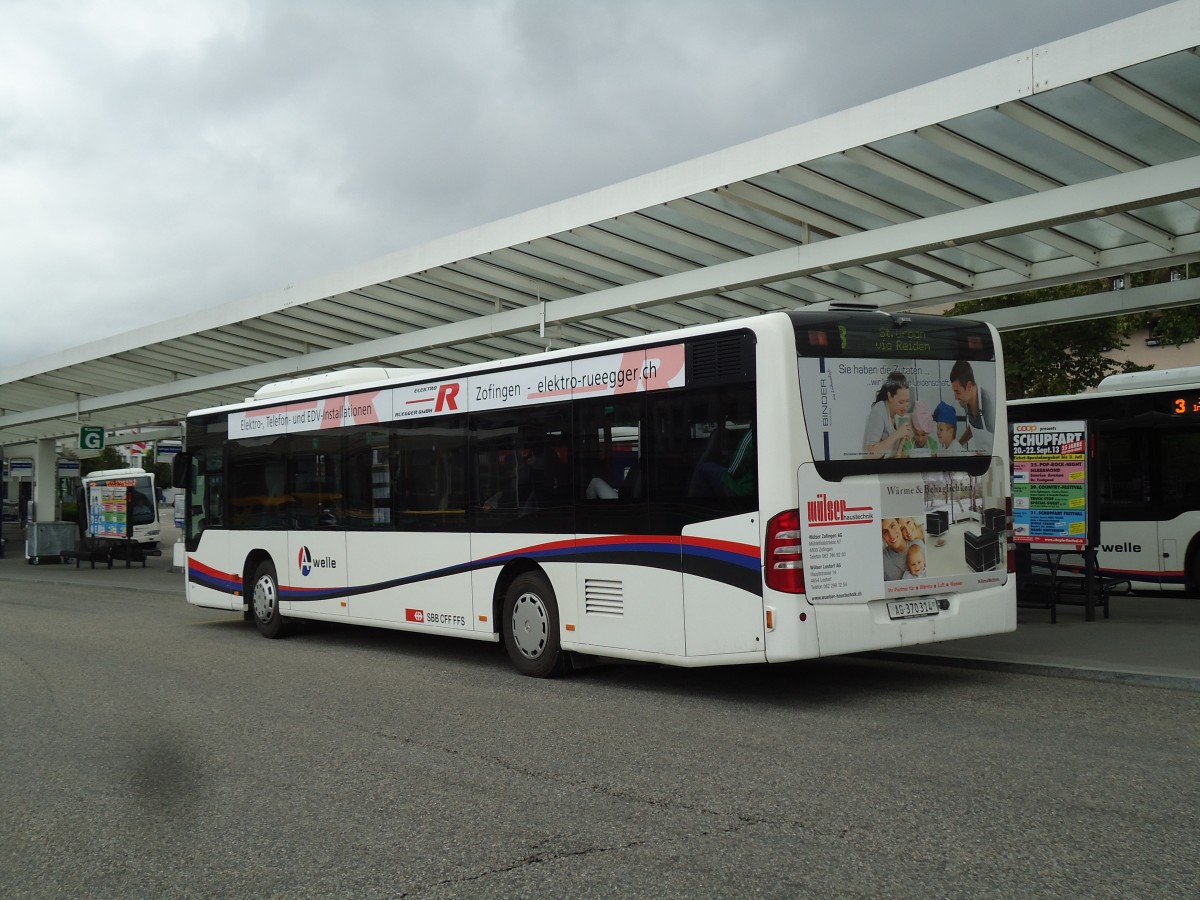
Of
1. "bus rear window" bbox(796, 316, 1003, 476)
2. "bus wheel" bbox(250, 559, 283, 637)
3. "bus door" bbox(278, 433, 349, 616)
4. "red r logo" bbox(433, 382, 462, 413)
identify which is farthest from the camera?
"bus wheel" bbox(250, 559, 283, 637)

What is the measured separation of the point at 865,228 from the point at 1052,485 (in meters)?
4.09

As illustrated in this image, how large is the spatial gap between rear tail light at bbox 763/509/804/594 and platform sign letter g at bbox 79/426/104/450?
29737mm

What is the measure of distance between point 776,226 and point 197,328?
1291 centimetres

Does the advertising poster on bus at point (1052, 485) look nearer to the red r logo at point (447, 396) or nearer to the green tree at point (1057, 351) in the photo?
the red r logo at point (447, 396)

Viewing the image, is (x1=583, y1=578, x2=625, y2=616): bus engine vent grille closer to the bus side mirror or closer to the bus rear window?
the bus rear window

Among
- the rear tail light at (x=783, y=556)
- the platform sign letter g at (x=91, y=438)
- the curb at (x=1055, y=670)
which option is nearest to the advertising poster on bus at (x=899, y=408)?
the rear tail light at (x=783, y=556)

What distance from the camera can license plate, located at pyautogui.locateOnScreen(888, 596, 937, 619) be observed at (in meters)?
8.80

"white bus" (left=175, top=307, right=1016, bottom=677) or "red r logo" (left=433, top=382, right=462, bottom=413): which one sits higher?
"red r logo" (left=433, top=382, right=462, bottom=413)

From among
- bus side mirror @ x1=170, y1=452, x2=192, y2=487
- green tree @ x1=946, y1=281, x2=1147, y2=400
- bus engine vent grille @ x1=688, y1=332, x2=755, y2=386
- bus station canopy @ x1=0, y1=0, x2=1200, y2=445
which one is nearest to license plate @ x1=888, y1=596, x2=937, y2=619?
bus engine vent grille @ x1=688, y1=332, x2=755, y2=386

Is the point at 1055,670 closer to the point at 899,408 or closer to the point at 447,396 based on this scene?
the point at 899,408

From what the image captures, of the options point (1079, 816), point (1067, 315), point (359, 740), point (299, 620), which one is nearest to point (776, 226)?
point (1067, 315)

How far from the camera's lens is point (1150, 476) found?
17094mm

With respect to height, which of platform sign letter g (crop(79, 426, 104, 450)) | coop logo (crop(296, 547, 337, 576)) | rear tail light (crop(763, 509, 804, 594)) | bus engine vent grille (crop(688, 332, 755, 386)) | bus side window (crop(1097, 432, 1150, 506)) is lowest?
coop logo (crop(296, 547, 337, 576))

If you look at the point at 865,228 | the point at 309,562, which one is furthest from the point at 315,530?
the point at 865,228
